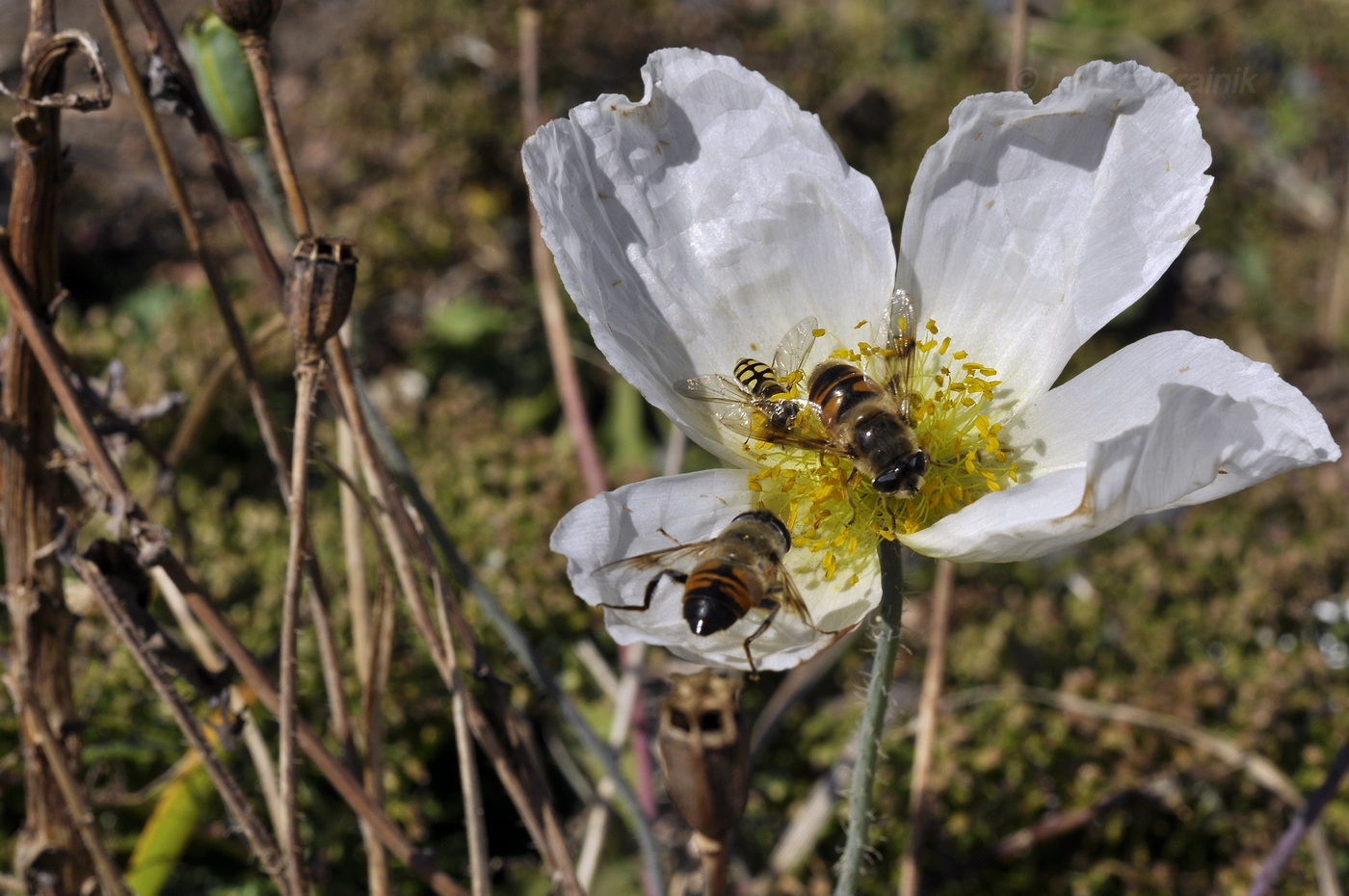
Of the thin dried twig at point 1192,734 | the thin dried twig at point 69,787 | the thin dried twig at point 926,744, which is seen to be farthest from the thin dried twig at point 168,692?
the thin dried twig at point 1192,734

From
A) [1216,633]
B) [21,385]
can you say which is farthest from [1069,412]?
[21,385]

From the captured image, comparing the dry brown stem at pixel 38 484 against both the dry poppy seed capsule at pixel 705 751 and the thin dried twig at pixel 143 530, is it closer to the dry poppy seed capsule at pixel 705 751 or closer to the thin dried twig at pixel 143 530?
the thin dried twig at pixel 143 530

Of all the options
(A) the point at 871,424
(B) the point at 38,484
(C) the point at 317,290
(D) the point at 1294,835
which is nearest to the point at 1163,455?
(A) the point at 871,424

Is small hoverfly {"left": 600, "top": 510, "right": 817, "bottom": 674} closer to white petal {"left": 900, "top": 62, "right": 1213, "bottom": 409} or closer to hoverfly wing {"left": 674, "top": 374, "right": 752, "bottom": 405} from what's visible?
hoverfly wing {"left": 674, "top": 374, "right": 752, "bottom": 405}

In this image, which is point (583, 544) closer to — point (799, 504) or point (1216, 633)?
point (799, 504)

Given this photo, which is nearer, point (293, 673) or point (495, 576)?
point (293, 673)

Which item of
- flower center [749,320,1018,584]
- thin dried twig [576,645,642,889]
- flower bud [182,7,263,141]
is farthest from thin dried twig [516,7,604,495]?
flower center [749,320,1018,584]
